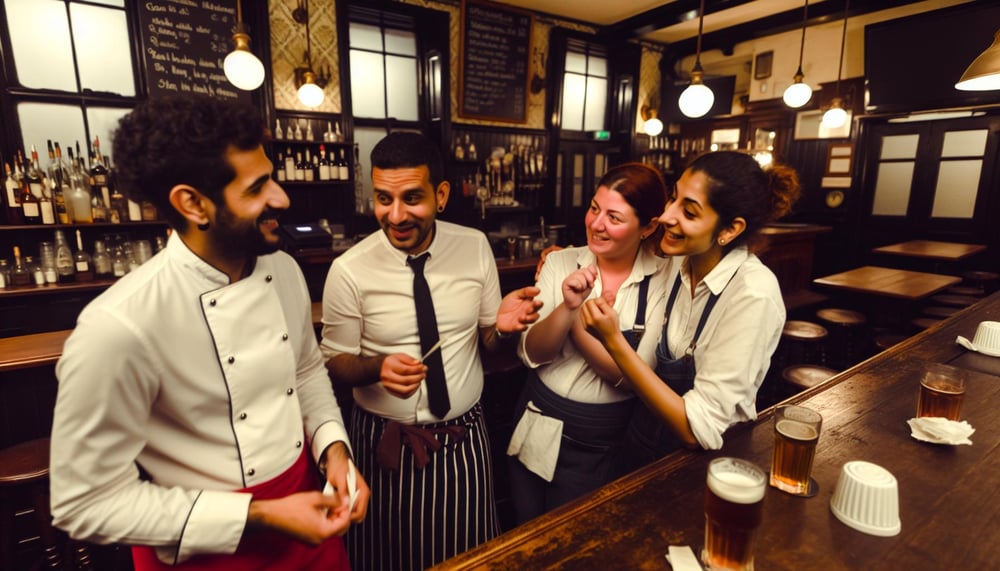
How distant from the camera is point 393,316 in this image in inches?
71.4

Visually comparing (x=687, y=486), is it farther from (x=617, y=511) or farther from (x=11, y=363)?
(x=11, y=363)

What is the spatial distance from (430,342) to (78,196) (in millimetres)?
3877

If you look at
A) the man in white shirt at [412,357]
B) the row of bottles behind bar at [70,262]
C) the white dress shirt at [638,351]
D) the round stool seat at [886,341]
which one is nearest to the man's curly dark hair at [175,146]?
the man in white shirt at [412,357]

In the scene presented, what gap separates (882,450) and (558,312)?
3.26ft

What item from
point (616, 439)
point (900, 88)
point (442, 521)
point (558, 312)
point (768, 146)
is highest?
point (900, 88)

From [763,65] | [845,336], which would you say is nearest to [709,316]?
[845,336]

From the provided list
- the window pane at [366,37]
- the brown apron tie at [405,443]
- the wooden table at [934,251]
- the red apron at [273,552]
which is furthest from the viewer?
the window pane at [366,37]

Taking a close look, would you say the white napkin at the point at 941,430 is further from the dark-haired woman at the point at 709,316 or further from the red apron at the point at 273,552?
the red apron at the point at 273,552

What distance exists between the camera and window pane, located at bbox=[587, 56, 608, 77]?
7582 mm

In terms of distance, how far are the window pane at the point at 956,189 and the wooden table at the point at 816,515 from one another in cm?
662

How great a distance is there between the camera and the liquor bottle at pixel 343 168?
5383 millimetres

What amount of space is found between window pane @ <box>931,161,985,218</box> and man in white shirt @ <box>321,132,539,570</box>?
295 inches

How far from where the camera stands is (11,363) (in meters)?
2.29

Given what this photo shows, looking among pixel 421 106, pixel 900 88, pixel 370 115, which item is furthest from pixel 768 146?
pixel 370 115
